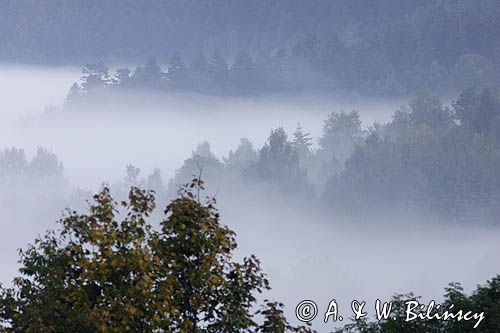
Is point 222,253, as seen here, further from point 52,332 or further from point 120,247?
point 52,332

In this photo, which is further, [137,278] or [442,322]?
[442,322]

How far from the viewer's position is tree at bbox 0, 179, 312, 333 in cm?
2428

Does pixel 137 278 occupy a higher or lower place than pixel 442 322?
lower

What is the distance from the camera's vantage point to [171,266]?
25.5 m

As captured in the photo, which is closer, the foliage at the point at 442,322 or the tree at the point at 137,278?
the tree at the point at 137,278

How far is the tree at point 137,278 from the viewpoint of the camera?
79.7 feet

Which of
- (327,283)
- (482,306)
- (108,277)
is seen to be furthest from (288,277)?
(108,277)

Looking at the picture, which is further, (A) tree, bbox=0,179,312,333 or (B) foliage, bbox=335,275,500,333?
(B) foliage, bbox=335,275,500,333

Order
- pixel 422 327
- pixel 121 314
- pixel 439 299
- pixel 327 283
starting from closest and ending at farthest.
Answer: pixel 121 314 → pixel 422 327 → pixel 327 283 → pixel 439 299

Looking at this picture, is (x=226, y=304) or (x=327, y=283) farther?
(x=327, y=283)

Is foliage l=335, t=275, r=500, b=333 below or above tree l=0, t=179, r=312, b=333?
above

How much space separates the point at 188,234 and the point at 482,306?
483 inches

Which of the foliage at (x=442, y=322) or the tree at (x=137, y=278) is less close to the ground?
the foliage at (x=442, y=322)

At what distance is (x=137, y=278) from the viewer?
24562 millimetres
